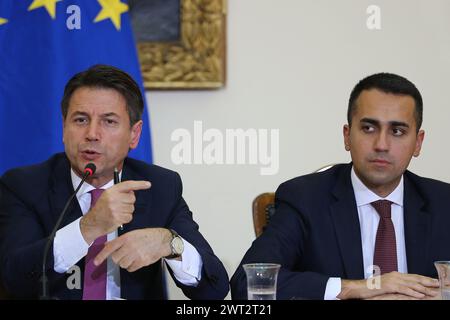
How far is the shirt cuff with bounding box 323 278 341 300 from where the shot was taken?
2.15m

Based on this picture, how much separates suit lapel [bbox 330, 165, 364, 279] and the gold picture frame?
3.63 feet

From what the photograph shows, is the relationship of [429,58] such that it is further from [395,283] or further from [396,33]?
[395,283]

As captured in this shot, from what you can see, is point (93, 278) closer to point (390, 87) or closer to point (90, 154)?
point (90, 154)

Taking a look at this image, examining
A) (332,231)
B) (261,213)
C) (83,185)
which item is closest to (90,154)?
(83,185)

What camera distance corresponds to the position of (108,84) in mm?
2406

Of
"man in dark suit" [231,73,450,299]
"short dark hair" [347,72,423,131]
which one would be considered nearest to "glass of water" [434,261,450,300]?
"man in dark suit" [231,73,450,299]

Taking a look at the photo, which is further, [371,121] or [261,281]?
[371,121]

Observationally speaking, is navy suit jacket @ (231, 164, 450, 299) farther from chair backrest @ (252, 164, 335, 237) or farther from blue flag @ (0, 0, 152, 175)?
blue flag @ (0, 0, 152, 175)

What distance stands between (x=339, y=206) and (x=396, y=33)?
4.61 feet

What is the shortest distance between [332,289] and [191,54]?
1648 millimetres

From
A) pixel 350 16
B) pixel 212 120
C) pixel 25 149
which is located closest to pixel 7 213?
pixel 25 149

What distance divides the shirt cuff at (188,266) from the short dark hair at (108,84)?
0.50 meters

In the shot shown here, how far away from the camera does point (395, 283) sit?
81.7 inches

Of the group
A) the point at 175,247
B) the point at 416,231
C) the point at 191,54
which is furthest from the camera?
the point at 191,54
